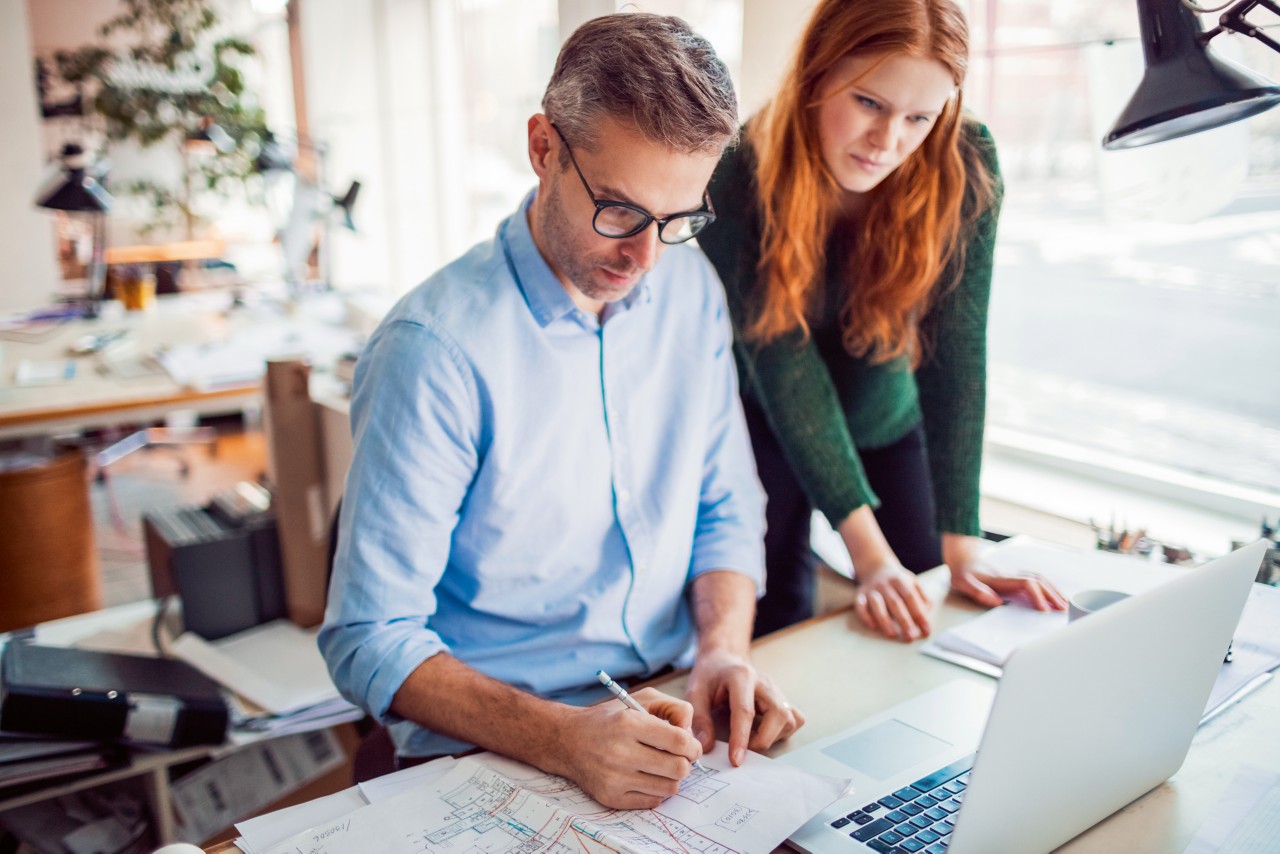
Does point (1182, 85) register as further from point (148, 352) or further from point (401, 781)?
point (148, 352)

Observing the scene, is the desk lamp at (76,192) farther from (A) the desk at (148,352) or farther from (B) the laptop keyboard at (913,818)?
(B) the laptop keyboard at (913,818)

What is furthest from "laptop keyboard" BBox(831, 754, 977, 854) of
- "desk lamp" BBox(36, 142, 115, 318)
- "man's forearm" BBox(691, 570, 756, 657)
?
"desk lamp" BBox(36, 142, 115, 318)

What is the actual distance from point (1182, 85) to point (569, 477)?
0.87 meters

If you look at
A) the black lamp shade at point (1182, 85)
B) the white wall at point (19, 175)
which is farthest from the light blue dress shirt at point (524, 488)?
the white wall at point (19, 175)

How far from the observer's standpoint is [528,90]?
4.05 m

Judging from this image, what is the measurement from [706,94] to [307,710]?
1.22 m

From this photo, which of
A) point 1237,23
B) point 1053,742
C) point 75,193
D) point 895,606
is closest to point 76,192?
point 75,193

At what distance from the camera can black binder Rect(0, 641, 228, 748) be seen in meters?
1.47

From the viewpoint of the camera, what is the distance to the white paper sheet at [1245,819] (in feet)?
2.89

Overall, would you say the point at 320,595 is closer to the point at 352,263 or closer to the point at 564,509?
the point at 564,509

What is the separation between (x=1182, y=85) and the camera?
1.17 meters

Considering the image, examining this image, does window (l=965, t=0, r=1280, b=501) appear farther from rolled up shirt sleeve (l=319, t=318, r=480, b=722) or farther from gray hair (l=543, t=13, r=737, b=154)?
rolled up shirt sleeve (l=319, t=318, r=480, b=722)

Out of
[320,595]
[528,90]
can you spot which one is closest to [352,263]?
[528,90]

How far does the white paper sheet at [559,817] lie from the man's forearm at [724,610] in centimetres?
28
